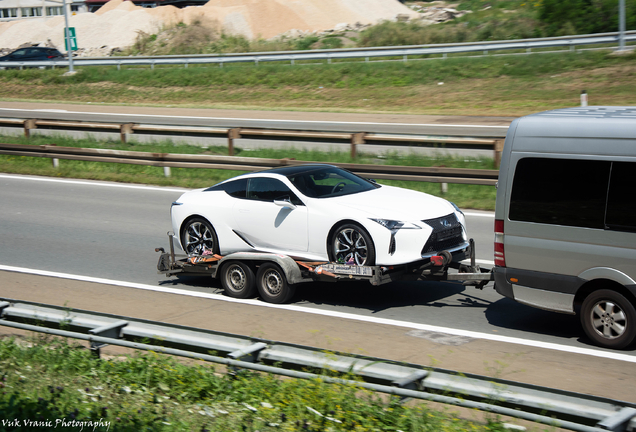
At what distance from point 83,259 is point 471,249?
6.83 metres

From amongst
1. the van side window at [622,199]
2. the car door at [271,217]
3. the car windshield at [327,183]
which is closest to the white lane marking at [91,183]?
the car door at [271,217]

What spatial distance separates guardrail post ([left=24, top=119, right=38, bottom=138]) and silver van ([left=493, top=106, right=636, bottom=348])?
2082 cm

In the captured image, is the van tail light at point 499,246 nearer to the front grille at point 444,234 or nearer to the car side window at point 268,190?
the front grille at point 444,234

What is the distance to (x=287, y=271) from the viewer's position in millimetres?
8758

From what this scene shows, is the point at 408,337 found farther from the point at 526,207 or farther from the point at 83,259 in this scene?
the point at 83,259

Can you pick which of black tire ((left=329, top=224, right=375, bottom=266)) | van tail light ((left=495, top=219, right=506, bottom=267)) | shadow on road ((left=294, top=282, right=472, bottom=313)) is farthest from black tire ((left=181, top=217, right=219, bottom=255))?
van tail light ((left=495, top=219, right=506, bottom=267))

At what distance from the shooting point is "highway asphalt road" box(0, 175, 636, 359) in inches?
322

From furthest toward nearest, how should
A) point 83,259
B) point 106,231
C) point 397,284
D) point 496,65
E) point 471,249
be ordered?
1. point 496,65
2. point 106,231
3. point 83,259
4. point 397,284
5. point 471,249

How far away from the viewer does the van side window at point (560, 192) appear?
22.4 feet

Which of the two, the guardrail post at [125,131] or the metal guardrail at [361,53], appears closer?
the guardrail post at [125,131]

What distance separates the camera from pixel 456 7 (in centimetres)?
6006

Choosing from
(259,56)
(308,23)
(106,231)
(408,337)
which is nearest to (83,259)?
(106,231)

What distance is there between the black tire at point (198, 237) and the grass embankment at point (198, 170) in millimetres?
6127

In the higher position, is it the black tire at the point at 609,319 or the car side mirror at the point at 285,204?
the car side mirror at the point at 285,204
